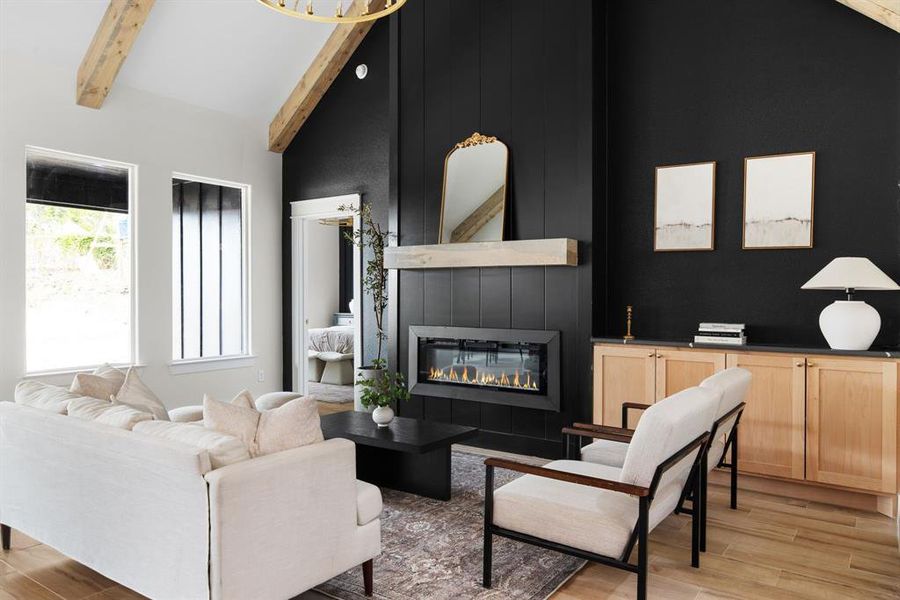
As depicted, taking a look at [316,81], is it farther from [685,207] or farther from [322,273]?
[322,273]

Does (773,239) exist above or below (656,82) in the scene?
below

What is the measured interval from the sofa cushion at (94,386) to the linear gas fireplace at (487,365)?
8.92ft

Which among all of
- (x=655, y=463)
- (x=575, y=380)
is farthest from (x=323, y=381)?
(x=655, y=463)

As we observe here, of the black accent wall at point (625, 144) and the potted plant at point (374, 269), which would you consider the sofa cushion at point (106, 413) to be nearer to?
the black accent wall at point (625, 144)

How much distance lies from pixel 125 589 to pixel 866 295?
4.57 m

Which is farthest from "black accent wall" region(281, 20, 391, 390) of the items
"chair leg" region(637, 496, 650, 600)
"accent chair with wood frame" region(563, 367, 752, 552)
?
"chair leg" region(637, 496, 650, 600)

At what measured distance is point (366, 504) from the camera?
2729mm

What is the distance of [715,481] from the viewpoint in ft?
14.5

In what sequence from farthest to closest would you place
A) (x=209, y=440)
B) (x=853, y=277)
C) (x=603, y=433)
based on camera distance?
(x=853, y=277) → (x=603, y=433) → (x=209, y=440)

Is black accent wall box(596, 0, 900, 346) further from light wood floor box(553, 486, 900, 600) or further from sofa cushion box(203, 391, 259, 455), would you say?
sofa cushion box(203, 391, 259, 455)

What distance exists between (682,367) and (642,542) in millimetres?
2165

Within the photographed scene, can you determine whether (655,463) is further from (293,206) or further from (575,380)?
(293,206)

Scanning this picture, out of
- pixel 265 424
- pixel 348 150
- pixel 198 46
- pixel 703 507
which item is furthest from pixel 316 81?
pixel 703 507

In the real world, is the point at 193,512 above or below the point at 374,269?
below
